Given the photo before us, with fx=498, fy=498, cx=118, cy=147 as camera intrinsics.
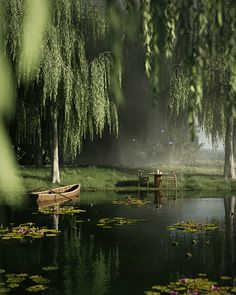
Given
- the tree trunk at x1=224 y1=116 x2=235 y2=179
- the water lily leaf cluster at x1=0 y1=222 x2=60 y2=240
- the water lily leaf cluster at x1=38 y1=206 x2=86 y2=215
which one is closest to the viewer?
the water lily leaf cluster at x1=0 y1=222 x2=60 y2=240

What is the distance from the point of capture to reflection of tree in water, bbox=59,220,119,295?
8.59 m

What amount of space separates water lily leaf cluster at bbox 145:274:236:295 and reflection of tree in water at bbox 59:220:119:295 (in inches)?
37.4

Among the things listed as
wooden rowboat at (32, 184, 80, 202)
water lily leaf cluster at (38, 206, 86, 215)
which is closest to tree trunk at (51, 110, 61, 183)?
wooden rowboat at (32, 184, 80, 202)

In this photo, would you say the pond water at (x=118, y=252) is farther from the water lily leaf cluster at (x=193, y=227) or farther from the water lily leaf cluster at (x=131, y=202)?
the water lily leaf cluster at (x=131, y=202)

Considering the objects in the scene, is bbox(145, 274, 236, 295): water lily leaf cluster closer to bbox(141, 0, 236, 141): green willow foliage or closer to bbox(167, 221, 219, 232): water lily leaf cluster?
bbox(141, 0, 236, 141): green willow foliage

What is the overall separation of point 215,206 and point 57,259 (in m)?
11.0

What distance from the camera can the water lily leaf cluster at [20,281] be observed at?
8266 mm

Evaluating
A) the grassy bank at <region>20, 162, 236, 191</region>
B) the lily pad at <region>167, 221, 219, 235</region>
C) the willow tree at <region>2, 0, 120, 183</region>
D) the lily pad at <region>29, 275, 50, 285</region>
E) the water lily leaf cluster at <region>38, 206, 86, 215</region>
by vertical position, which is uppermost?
the willow tree at <region>2, 0, 120, 183</region>

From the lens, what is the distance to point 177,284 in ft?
27.9

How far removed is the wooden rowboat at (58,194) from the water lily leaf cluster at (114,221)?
15.6ft

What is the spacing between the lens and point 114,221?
51.5 ft

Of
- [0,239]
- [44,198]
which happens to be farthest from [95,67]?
[0,239]

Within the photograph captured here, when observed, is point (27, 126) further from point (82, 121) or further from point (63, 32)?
point (63, 32)

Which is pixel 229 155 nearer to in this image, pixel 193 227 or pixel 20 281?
pixel 193 227
